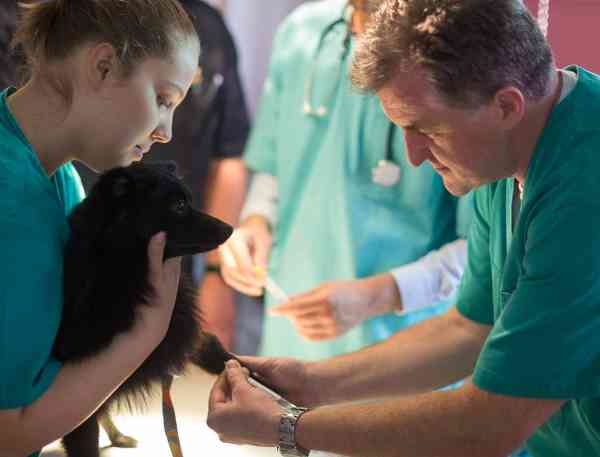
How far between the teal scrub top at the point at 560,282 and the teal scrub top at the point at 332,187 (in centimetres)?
71

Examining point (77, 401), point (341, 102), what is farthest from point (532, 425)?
point (341, 102)

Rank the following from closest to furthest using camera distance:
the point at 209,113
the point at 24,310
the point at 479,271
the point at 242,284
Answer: the point at 24,310 < the point at 479,271 < the point at 242,284 < the point at 209,113

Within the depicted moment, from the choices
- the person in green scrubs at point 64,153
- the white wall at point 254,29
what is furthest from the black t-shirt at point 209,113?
the person in green scrubs at point 64,153

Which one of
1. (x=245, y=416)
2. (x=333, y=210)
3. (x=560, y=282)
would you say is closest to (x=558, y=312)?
(x=560, y=282)

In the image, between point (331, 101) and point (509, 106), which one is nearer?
point (509, 106)

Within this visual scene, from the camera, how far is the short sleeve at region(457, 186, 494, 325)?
1.21 meters

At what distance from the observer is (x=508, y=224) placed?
110cm

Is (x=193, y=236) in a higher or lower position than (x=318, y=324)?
higher

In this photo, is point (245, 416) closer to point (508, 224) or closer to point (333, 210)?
point (508, 224)

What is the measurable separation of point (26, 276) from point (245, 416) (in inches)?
13.6

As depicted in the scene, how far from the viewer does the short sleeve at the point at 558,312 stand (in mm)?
864

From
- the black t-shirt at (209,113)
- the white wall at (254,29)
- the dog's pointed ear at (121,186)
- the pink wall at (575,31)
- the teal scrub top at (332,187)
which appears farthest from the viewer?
the white wall at (254,29)

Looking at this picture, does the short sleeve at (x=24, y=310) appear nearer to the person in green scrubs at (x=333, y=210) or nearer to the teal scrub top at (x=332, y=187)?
the person in green scrubs at (x=333, y=210)

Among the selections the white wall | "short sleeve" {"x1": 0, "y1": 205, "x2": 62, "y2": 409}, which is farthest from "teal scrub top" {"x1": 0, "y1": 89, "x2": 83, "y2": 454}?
the white wall
